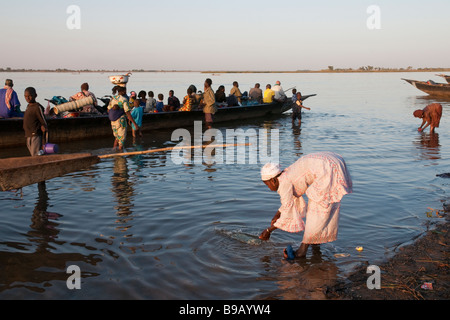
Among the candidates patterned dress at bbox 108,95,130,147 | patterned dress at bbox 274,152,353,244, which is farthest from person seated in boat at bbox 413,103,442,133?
patterned dress at bbox 274,152,353,244

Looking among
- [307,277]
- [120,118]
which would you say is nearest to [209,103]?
[120,118]

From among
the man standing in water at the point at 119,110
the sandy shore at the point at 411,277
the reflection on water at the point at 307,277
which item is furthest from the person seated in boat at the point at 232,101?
the reflection on water at the point at 307,277

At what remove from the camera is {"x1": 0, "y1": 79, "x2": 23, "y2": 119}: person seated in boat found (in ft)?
36.0

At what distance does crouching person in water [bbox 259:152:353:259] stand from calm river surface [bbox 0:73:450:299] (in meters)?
0.49

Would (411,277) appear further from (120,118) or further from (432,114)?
(432,114)

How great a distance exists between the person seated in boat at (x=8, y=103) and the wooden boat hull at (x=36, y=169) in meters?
5.54

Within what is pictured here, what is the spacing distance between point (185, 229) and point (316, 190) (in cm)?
217

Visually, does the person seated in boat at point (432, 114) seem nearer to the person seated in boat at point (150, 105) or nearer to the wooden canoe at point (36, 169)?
the person seated in boat at point (150, 105)

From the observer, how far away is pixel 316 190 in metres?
4.34

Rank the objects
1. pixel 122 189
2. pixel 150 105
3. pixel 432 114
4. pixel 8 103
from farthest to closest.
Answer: pixel 150 105, pixel 432 114, pixel 8 103, pixel 122 189

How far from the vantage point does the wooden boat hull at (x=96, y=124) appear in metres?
11.7
